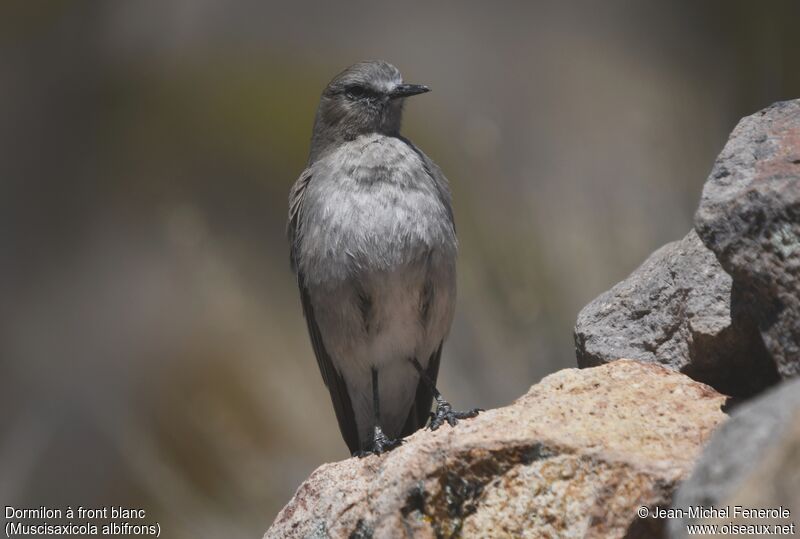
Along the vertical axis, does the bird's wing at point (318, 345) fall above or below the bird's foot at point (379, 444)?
above

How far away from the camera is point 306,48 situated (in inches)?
554

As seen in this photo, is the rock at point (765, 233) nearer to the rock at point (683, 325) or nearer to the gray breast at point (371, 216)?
the rock at point (683, 325)

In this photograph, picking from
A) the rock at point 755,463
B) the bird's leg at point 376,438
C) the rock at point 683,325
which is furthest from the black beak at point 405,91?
the rock at point 755,463

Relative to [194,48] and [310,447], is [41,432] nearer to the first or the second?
[310,447]

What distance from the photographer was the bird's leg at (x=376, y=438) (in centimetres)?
520

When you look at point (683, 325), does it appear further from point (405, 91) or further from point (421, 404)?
point (405, 91)

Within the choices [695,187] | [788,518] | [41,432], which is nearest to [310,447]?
[41,432]

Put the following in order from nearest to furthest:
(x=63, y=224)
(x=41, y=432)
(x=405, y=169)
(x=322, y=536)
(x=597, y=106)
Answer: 1. (x=322, y=536)
2. (x=405, y=169)
3. (x=41, y=432)
4. (x=597, y=106)
5. (x=63, y=224)

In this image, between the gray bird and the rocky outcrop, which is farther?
the gray bird

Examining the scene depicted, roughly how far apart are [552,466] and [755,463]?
972mm

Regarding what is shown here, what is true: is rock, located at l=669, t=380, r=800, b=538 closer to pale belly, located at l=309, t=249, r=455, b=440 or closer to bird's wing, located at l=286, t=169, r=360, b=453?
pale belly, located at l=309, t=249, r=455, b=440

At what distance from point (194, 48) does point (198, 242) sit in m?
4.37

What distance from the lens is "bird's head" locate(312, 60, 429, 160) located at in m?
6.29

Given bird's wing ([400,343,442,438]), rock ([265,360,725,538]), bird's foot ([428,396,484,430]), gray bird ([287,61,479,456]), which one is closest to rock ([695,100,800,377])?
rock ([265,360,725,538])
